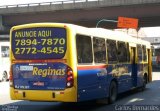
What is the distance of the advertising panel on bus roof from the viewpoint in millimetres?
11633

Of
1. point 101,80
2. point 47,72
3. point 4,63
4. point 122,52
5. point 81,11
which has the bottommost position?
point 101,80

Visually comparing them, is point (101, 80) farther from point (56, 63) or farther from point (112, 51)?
point (56, 63)

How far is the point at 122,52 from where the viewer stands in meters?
15.8

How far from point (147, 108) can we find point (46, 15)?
42.3 meters

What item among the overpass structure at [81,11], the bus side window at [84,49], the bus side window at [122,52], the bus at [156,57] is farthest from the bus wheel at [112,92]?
the bus at [156,57]

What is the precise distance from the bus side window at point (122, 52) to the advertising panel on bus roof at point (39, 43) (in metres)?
4.18

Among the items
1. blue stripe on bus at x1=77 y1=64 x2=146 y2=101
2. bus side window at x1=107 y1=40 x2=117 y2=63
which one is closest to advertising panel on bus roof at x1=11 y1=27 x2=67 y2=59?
blue stripe on bus at x1=77 y1=64 x2=146 y2=101

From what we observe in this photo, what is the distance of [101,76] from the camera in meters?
13.3

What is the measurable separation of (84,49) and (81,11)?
4045 cm

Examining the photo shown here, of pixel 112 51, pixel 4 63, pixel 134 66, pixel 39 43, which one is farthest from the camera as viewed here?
pixel 4 63

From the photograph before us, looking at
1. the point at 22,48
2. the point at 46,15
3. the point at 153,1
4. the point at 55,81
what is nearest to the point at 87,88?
the point at 55,81

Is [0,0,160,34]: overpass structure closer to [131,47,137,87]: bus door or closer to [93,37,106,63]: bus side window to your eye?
Result: [131,47,137,87]: bus door

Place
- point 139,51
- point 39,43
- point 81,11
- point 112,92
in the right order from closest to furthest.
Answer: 1. point 39,43
2. point 112,92
3. point 139,51
4. point 81,11

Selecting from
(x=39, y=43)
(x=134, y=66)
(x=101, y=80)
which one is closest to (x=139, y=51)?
(x=134, y=66)
